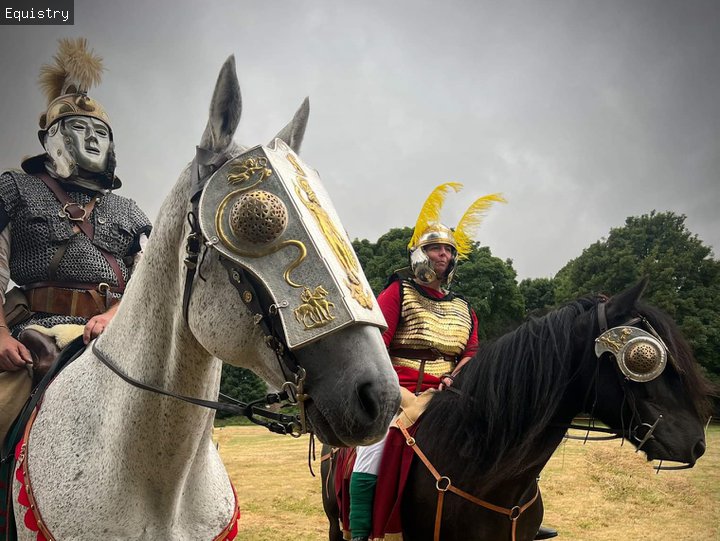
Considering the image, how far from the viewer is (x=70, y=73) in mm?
3434

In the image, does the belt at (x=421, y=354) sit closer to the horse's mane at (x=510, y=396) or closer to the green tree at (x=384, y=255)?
the horse's mane at (x=510, y=396)

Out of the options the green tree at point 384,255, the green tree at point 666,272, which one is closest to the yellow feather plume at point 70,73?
the green tree at point 384,255

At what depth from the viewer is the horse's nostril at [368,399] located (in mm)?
1491

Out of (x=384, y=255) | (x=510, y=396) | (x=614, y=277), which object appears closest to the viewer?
(x=510, y=396)

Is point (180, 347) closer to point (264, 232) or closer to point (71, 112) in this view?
point (264, 232)

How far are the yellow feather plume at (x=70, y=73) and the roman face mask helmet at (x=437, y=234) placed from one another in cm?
299

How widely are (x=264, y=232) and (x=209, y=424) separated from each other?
1014mm

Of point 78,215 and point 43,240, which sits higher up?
point 78,215

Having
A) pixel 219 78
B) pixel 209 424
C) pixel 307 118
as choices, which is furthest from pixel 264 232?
pixel 209 424

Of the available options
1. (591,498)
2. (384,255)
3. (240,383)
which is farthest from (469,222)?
(384,255)

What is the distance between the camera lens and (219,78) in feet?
6.17

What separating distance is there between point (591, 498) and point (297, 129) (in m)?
9.89

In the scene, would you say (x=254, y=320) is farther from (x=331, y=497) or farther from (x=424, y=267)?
(x=331, y=497)

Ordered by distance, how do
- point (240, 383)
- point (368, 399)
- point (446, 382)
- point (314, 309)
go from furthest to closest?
point (240, 383), point (446, 382), point (314, 309), point (368, 399)
